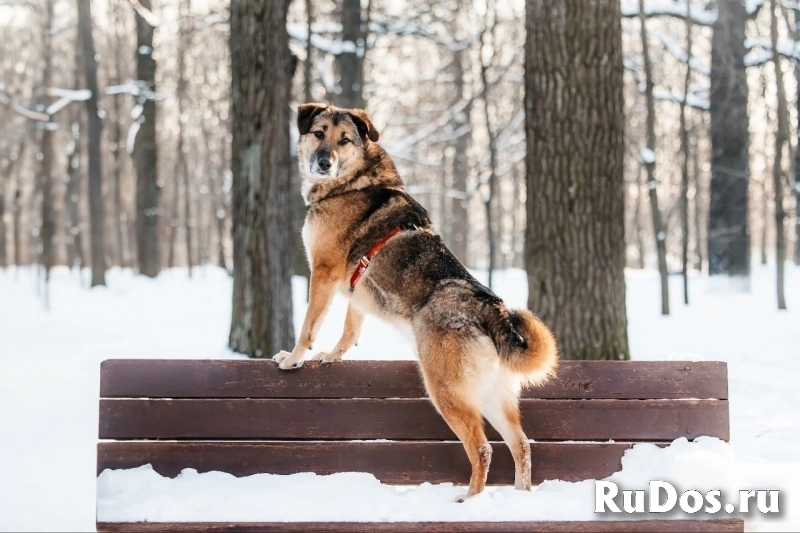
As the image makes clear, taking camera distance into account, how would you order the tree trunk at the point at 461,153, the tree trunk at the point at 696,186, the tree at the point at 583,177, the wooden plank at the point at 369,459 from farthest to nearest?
A: the tree trunk at the point at 696,186, the tree trunk at the point at 461,153, the tree at the point at 583,177, the wooden plank at the point at 369,459

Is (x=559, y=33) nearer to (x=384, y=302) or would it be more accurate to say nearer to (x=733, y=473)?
(x=384, y=302)

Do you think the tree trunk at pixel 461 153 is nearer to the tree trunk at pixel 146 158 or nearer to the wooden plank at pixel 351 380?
the tree trunk at pixel 146 158

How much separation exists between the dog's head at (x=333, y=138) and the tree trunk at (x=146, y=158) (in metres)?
17.5

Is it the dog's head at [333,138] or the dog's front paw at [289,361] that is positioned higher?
the dog's head at [333,138]

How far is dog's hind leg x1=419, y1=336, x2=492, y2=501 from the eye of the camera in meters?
4.12

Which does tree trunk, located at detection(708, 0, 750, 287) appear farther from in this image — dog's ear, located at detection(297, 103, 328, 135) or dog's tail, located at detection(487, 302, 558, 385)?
dog's tail, located at detection(487, 302, 558, 385)

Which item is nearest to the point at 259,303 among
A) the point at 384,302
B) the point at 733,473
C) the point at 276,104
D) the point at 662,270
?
the point at 276,104

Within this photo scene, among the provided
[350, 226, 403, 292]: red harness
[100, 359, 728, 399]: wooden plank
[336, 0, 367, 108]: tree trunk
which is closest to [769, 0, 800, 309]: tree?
[336, 0, 367, 108]: tree trunk

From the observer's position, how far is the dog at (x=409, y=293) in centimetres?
413

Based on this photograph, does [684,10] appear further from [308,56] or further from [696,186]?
[696,186]

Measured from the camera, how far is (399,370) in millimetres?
4422

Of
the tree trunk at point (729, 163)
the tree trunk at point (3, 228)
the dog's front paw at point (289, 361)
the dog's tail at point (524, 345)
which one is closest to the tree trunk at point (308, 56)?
the tree trunk at point (729, 163)

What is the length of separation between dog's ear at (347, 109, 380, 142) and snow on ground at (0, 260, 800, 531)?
2.21 meters

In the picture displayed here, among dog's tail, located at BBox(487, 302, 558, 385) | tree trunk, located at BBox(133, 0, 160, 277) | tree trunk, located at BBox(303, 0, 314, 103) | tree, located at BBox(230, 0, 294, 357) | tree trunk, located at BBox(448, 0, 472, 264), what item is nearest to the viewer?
dog's tail, located at BBox(487, 302, 558, 385)
